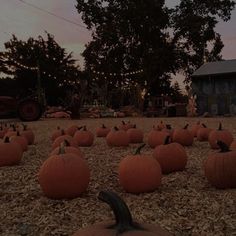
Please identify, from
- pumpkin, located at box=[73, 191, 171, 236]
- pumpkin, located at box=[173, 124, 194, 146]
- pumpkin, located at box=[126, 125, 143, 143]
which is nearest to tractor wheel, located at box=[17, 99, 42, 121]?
pumpkin, located at box=[126, 125, 143, 143]

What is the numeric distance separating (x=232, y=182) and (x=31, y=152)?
4.29 metres

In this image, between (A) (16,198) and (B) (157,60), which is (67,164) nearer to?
(A) (16,198)

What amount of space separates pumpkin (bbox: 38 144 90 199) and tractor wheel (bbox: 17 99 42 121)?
14819 mm

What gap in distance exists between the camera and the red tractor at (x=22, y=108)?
1905 centimetres

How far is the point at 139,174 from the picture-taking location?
4.54 metres

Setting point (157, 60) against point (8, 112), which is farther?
point (157, 60)

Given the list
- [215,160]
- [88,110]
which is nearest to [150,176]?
[215,160]

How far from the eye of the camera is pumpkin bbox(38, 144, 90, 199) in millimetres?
4348

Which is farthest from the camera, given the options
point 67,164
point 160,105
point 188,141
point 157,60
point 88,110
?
point 157,60

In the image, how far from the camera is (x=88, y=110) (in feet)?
78.6

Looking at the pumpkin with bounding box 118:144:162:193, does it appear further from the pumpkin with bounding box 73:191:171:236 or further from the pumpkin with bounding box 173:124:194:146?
the pumpkin with bounding box 173:124:194:146

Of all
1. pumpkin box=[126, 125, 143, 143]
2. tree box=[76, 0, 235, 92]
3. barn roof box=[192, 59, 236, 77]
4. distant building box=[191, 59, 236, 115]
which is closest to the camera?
pumpkin box=[126, 125, 143, 143]

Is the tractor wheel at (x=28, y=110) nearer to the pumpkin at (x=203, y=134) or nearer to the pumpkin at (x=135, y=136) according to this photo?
the pumpkin at (x=135, y=136)

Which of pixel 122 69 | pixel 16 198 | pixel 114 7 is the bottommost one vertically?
pixel 16 198
